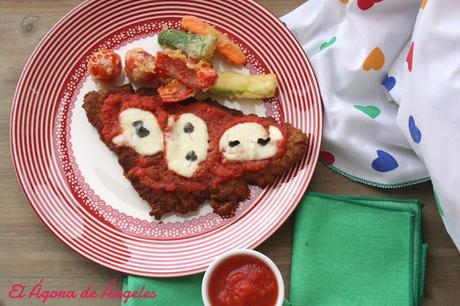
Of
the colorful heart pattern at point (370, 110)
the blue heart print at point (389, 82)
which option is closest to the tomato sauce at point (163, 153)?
the colorful heart pattern at point (370, 110)

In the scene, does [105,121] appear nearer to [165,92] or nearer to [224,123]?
[165,92]

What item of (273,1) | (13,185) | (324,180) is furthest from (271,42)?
(13,185)

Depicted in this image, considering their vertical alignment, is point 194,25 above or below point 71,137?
above

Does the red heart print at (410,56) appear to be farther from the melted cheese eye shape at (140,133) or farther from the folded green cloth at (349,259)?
the melted cheese eye shape at (140,133)

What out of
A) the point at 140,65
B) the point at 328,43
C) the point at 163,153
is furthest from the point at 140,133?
the point at 328,43

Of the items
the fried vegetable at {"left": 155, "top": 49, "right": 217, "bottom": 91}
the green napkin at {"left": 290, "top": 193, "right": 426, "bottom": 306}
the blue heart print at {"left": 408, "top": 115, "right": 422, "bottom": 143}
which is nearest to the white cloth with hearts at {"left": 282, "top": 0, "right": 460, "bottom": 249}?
the blue heart print at {"left": 408, "top": 115, "right": 422, "bottom": 143}

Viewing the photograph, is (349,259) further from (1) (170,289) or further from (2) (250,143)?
(1) (170,289)

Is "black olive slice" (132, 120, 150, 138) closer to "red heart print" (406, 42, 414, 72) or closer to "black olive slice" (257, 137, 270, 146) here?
"black olive slice" (257, 137, 270, 146)
